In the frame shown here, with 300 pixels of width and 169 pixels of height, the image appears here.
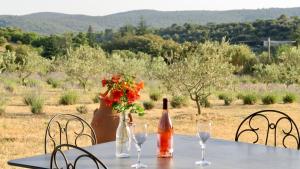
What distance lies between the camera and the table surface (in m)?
3.92

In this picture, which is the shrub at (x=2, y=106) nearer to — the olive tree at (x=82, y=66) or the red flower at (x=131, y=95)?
the olive tree at (x=82, y=66)

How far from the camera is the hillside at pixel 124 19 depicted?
76.1 metres

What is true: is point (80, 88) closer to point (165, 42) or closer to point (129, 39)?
point (165, 42)

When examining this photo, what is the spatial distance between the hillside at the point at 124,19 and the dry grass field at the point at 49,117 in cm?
5603

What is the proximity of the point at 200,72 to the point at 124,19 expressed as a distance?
72.5 m

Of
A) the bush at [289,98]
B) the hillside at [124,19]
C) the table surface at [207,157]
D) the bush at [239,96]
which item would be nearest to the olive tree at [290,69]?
the bush at [239,96]

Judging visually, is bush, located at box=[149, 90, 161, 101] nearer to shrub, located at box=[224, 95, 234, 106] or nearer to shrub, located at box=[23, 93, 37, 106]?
shrub, located at box=[224, 95, 234, 106]

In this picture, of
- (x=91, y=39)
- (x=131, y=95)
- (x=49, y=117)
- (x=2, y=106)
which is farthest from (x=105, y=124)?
(x=91, y=39)

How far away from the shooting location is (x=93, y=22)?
84.4 m

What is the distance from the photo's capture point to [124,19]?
285 feet

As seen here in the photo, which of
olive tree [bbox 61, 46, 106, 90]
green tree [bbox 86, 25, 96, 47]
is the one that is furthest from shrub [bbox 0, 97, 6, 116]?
green tree [bbox 86, 25, 96, 47]

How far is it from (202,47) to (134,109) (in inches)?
467

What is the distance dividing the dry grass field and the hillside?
5603 centimetres

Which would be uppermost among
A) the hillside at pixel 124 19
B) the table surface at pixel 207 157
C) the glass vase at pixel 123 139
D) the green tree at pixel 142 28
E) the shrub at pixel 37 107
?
the hillside at pixel 124 19
